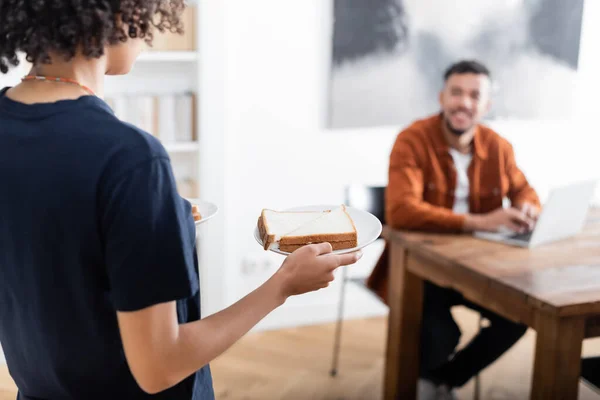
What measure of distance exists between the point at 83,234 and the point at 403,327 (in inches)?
68.0

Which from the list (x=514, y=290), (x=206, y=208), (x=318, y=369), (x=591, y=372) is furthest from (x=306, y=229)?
(x=318, y=369)

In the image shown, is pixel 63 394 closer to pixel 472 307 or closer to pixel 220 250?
pixel 472 307

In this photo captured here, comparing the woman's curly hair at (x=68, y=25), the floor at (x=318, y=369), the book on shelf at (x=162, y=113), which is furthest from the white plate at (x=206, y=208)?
the book on shelf at (x=162, y=113)

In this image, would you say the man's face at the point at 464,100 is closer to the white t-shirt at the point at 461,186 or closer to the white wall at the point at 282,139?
the white t-shirt at the point at 461,186

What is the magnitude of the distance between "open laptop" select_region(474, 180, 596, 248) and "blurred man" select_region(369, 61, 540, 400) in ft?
0.25

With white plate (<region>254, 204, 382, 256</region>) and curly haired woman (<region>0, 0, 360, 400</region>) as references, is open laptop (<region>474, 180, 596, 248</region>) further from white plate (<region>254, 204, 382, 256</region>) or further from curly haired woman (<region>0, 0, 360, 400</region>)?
curly haired woman (<region>0, 0, 360, 400</region>)

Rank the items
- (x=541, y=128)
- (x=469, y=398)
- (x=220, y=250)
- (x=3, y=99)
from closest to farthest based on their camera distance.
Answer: (x=3, y=99), (x=469, y=398), (x=220, y=250), (x=541, y=128)

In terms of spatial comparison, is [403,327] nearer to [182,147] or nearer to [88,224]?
[182,147]

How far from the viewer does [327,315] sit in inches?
147

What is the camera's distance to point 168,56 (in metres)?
3.16

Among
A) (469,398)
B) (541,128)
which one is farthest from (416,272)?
(541,128)

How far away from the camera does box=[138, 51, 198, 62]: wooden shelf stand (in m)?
3.13

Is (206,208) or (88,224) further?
(206,208)

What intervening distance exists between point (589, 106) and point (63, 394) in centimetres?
387
